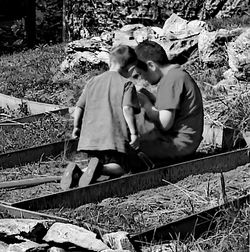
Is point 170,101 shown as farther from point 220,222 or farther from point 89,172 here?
point 220,222

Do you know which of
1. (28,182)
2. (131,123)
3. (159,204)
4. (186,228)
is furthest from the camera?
(28,182)

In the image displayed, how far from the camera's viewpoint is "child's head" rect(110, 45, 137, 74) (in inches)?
283

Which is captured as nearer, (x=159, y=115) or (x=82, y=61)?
(x=159, y=115)

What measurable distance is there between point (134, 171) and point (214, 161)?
27.3 inches

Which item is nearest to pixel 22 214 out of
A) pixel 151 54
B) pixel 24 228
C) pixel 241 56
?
pixel 24 228

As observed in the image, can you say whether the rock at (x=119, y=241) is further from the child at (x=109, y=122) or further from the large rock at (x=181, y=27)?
the large rock at (x=181, y=27)

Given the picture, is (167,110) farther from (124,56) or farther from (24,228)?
(24,228)

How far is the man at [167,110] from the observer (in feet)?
23.8

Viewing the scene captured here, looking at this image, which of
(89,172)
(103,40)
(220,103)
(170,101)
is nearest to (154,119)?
(170,101)

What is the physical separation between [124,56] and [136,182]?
106cm

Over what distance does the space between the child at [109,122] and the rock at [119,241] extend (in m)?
1.64

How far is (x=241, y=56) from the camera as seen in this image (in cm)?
931

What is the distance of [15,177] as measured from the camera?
→ 25.0 feet

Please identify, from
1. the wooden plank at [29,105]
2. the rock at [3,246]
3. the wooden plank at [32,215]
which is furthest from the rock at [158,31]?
the rock at [3,246]
